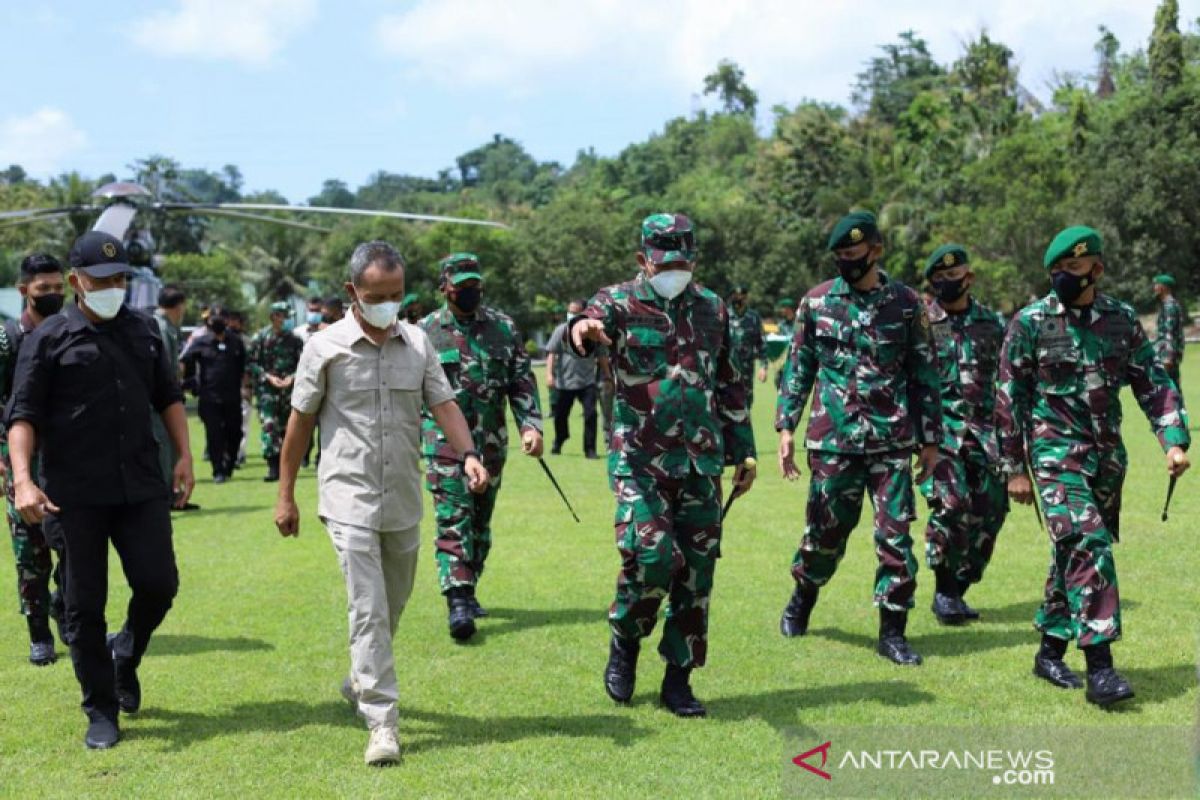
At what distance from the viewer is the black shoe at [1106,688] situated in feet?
19.6

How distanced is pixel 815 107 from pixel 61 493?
82.2 m

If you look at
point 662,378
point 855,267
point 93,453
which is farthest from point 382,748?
point 855,267

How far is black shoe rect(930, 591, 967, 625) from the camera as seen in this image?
8.00m

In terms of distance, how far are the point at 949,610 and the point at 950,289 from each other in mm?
1968

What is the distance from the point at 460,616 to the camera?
788cm

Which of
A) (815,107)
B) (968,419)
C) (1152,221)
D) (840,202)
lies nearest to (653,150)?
(815,107)

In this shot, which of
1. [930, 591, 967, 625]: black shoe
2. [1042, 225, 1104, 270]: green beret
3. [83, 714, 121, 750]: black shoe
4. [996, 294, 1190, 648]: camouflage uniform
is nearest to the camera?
[83, 714, 121, 750]: black shoe

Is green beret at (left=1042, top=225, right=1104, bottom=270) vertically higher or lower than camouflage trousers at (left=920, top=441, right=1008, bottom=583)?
higher

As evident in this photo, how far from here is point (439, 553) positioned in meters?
8.16

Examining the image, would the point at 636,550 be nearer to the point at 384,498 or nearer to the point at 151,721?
the point at 384,498

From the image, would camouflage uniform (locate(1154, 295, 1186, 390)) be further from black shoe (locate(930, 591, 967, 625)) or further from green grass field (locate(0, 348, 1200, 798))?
black shoe (locate(930, 591, 967, 625))

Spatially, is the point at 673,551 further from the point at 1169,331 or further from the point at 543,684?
the point at 1169,331

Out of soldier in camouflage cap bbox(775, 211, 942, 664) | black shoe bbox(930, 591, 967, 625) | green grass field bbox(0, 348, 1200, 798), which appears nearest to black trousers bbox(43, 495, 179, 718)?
green grass field bbox(0, 348, 1200, 798)

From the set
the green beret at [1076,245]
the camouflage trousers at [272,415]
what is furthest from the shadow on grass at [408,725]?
the camouflage trousers at [272,415]
